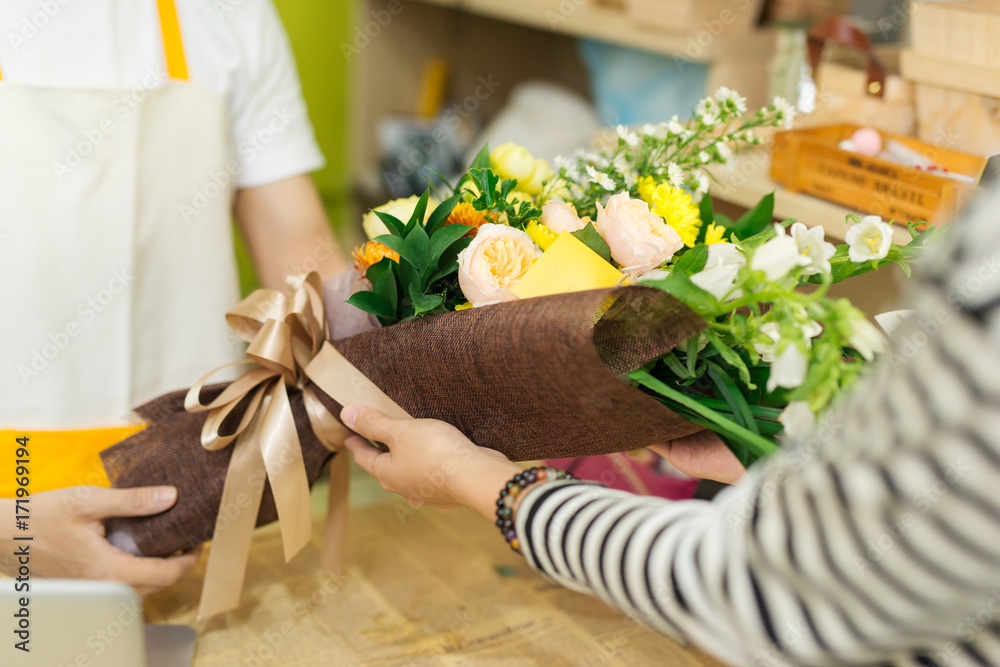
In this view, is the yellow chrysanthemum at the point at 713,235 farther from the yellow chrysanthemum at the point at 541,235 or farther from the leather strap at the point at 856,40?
the leather strap at the point at 856,40

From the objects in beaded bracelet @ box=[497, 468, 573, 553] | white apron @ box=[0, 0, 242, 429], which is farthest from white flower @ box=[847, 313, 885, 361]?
white apron @ box=[0, 0, 242, 429]

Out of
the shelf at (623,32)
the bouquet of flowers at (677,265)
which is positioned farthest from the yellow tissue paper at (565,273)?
the shelf at (623,32)

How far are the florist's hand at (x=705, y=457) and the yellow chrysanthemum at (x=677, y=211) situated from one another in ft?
0.55

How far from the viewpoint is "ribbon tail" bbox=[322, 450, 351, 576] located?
773 millimetres

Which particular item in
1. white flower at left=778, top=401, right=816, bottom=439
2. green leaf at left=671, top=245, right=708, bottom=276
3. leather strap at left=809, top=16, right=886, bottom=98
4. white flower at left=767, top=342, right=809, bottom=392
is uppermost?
leather strap at left=809, top=16, right=886, bottom=98

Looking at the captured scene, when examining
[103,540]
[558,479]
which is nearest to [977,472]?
[558,479]

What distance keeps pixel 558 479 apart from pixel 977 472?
26cm

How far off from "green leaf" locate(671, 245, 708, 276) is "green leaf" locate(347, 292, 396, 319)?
0.81 feet

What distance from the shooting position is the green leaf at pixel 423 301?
0.61 m

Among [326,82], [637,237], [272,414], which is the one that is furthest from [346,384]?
[326,82]

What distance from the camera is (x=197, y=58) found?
0.92 m

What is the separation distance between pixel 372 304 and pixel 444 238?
91 millimetres

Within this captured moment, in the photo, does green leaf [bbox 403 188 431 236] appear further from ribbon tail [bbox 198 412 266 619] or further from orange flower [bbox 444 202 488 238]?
ribbon tail [bbox 198 412 266 619]

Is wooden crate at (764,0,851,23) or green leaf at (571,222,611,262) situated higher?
wooden crate at (764,0,851,23)
